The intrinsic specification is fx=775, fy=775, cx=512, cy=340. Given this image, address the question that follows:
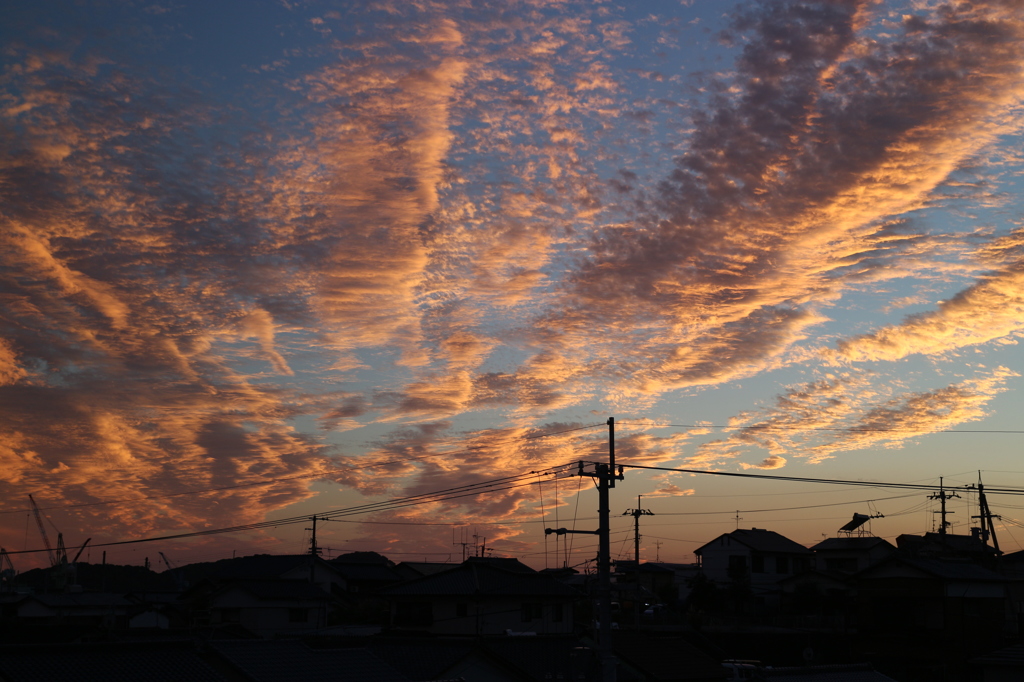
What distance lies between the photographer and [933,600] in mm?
50062

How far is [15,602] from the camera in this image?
71188mm

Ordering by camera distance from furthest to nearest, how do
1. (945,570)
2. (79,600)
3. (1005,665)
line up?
1. (79,600)
2. (945,570)
3. (1005,665)

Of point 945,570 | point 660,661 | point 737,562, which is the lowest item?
point 660,661

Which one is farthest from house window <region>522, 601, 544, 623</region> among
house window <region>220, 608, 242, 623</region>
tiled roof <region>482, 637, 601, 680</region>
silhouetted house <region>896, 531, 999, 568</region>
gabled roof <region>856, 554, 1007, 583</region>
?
silhouetted house <region>896, 531, 999, 568</region>

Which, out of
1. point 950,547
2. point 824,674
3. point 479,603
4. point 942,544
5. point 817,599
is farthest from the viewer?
point 950,547

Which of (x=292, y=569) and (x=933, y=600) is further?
(x=292, y=569)

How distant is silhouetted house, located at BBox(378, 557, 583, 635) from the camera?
48312 mm

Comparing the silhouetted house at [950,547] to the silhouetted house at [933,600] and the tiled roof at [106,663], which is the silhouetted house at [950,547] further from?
the tiled roof at [106,663]

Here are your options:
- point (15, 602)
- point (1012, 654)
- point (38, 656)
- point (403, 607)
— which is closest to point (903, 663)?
point (1012, 654)

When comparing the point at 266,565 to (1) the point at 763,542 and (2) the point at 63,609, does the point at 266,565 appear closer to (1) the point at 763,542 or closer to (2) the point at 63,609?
(2) the point at 63,609

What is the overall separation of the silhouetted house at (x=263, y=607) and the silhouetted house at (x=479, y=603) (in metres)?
15.9

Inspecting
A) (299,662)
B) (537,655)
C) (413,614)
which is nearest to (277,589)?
(413,614)

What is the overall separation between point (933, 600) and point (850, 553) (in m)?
34.5

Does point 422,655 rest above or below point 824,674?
below
